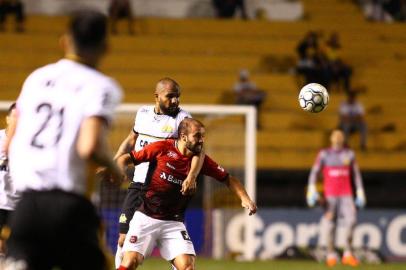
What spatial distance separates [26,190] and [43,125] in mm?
313

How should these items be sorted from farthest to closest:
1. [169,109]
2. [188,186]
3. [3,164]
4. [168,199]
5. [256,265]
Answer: [256,265]
[169,109]
[3,164]
[168,199]
[188,186]

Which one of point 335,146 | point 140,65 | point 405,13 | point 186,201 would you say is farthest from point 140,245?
point 405,13

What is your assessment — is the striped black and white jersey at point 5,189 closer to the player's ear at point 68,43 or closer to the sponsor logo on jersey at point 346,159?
the player's ear at point 68,43

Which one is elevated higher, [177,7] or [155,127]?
[177,7]

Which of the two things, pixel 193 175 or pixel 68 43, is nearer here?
pixel 68 43

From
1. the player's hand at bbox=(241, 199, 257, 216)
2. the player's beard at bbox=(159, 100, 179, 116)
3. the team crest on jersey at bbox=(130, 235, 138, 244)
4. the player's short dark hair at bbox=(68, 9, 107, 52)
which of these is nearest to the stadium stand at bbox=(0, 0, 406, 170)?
the player's beard at bbox=(159, 100, 179, 116)

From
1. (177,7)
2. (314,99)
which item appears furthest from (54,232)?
(177,7)

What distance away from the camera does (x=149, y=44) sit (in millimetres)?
25375

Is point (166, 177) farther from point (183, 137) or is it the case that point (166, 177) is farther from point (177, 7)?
point (177, 7)

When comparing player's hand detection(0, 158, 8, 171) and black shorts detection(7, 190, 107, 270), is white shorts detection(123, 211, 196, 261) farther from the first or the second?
black shorts detection(7, 190, 107, 270)

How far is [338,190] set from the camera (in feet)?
52.3

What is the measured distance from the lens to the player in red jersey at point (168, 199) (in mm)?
8414

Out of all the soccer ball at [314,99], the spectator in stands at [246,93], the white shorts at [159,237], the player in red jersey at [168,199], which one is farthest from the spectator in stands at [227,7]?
the white shorts at [159,237]

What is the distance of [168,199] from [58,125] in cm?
385
